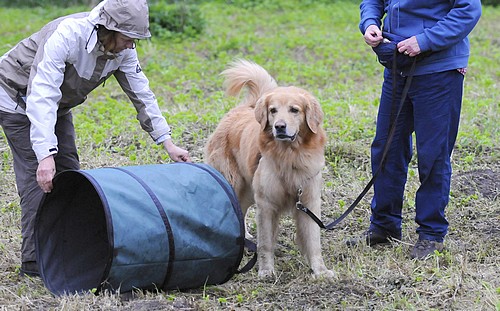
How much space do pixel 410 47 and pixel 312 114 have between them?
2.40 ft

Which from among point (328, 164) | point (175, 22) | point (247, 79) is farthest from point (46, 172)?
point (175, 22)

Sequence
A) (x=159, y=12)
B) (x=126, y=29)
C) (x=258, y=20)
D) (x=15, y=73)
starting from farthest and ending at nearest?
1. (x=258, y=20)
2. (x=159, y=12)
3. (x=15, y=73)
4. (x=126, y=29)

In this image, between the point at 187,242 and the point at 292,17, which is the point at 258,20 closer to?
the point at 292,17

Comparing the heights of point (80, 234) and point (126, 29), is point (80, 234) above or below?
below

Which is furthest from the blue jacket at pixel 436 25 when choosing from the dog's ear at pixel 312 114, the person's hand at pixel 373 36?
the dog's ear at pixel 312 114

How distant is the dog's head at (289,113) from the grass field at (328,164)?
90 centimetres

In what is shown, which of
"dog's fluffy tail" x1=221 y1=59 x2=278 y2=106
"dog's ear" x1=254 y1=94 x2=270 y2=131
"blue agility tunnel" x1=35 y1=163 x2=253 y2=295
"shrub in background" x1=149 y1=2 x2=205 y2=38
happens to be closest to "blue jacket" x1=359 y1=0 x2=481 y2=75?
"dog's ear" x1=254 y1=94 x2=270 y2=131

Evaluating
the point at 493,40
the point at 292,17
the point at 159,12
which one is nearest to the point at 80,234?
the point at 159,12

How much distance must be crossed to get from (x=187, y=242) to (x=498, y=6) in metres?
18.1

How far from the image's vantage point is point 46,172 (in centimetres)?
414

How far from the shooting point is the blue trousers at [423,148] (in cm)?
467

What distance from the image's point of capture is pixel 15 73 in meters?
4.42

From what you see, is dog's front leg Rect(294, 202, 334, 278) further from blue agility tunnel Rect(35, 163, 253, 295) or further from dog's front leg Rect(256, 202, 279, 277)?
blue agility tunnel Rect(35, 163, 253, 295)

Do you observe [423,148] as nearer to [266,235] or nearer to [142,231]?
[266,235]
